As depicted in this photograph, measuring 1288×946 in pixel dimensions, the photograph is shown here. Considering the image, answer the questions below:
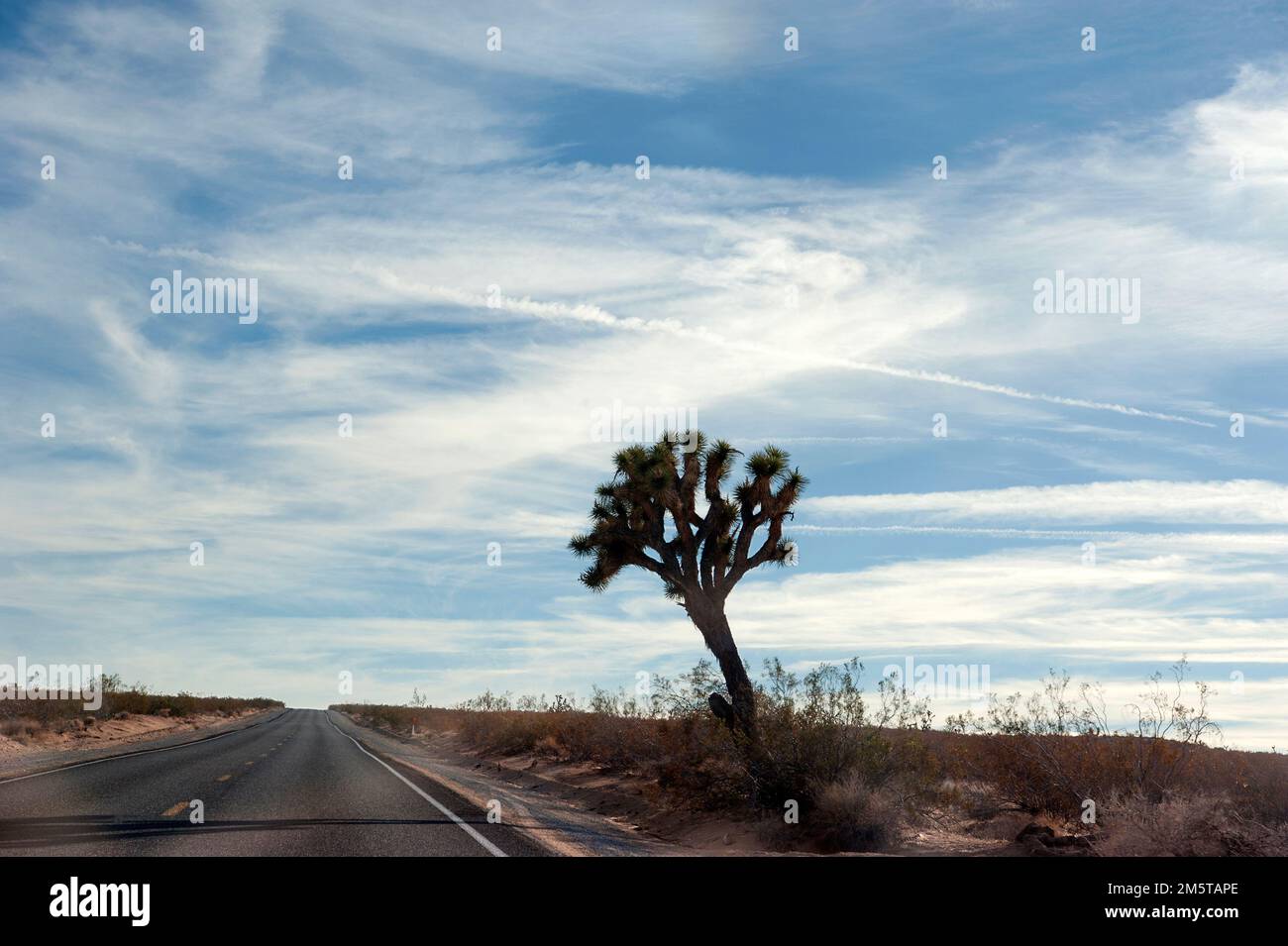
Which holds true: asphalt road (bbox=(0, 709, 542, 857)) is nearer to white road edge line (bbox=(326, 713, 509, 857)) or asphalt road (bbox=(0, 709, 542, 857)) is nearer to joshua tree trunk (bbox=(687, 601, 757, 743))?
white road edge line (bbox=(326, 713, 509, 857))

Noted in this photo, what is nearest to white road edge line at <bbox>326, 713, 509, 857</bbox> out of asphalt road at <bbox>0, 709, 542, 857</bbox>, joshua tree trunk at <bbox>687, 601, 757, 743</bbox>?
asphalt road at <bbox>0, 709, 542, 857</bbox>

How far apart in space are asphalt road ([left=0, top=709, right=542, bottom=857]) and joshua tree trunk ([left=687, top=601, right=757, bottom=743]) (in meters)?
6.12

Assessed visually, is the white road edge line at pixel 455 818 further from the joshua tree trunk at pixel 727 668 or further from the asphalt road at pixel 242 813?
the joshua tree trunk at pixel 727 668

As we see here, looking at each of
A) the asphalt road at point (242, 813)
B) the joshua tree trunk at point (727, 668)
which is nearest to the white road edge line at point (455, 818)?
the asphalt road at point (242, 813)

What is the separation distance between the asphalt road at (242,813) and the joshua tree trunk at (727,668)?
20.1 ft

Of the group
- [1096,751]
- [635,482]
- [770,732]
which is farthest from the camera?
[635,482]

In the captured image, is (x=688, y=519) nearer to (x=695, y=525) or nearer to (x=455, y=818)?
(x=695, y=525)

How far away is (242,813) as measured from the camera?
15.0m

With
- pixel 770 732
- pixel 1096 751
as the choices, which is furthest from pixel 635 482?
pixel 1096 751

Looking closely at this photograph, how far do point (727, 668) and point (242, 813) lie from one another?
35.9ft
